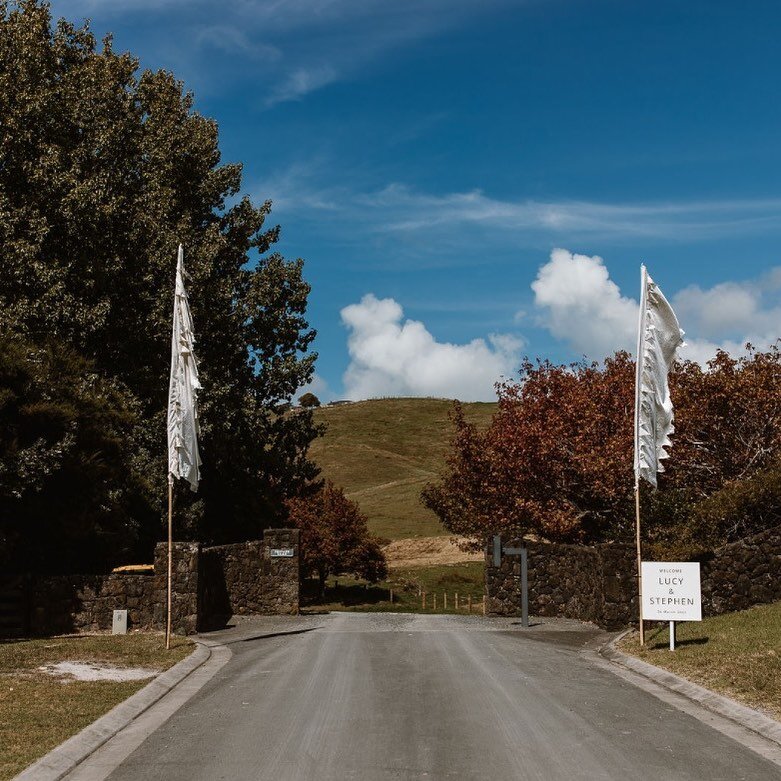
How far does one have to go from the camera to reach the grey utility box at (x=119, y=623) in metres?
20.8

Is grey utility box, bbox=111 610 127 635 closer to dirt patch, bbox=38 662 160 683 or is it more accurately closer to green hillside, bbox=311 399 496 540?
dirt patch, bbox=38 662 160 683

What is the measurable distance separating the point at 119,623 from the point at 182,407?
527cm

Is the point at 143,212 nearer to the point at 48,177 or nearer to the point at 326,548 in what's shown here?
the point at 48,177

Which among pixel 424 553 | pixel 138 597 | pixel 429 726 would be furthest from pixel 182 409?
pixel 424 553

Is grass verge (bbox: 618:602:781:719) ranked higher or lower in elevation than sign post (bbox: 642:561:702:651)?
lower

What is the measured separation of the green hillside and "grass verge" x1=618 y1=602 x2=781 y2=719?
50128 millimetres

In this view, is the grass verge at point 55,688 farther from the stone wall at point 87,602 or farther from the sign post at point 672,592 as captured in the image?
the sign post at point 672,592

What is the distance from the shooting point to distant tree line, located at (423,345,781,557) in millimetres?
22344

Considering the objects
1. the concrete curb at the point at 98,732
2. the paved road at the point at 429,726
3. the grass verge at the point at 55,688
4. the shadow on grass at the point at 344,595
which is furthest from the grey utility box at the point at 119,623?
the shadow on grass at the point at 344,595

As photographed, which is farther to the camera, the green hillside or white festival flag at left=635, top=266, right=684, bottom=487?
the green hillside

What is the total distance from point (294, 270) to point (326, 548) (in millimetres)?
19547

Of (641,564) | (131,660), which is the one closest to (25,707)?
(131,660)

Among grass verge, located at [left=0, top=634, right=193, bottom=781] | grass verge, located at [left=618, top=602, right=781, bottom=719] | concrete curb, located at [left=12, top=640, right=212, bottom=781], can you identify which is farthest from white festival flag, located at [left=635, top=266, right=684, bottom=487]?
grass verge, located at [left=0, top=634, right=193, bottom=781]

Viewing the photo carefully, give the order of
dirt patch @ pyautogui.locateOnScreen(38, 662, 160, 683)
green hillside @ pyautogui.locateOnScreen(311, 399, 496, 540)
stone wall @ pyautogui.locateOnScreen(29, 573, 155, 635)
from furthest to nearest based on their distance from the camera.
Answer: green hillside @ pyautogui.locateOnScreen(311, 399, 496, 540) → stone wall @ pyautogui.locateOnScreen(29, 573, 155, 635) → dirt patch @ pyautogui.locateOnScreen(38, 662, 160, 683)
